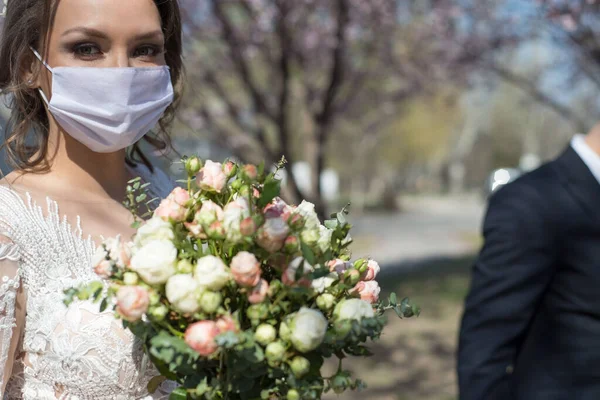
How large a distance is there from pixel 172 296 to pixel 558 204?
0.99 meters

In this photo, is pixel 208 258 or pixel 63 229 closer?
pixel 208 258

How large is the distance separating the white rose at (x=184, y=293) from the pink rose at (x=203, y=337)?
40 millimetres

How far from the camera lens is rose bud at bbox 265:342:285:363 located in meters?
1.50

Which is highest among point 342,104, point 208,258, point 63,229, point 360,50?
point 208,258

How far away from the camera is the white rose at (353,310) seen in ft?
5.24

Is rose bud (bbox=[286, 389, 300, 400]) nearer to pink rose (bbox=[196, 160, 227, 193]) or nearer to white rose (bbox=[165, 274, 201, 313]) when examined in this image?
white rose (bbox=[165, 274, 201, 313])

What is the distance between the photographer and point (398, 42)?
13422mm

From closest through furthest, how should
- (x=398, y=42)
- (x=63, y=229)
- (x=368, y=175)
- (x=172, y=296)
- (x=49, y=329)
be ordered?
(x=172, y=296)
(x=49, y=329)
(x=63, y=229)
(x=398, y=42)
(x=368, y=175)

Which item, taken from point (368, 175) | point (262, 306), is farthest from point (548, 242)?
point (368, 175)

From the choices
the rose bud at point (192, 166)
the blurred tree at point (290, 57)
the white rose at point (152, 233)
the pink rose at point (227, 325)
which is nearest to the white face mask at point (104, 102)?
the rose bud at point (192, 166)

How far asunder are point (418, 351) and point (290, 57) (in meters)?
3.36

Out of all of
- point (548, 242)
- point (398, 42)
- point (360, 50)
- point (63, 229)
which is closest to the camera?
point (548, 242)

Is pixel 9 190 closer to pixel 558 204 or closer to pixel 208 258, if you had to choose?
pixel 208 258

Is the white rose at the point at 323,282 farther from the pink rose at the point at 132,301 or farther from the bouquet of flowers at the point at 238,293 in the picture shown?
the pink rose at the point at 132,301
